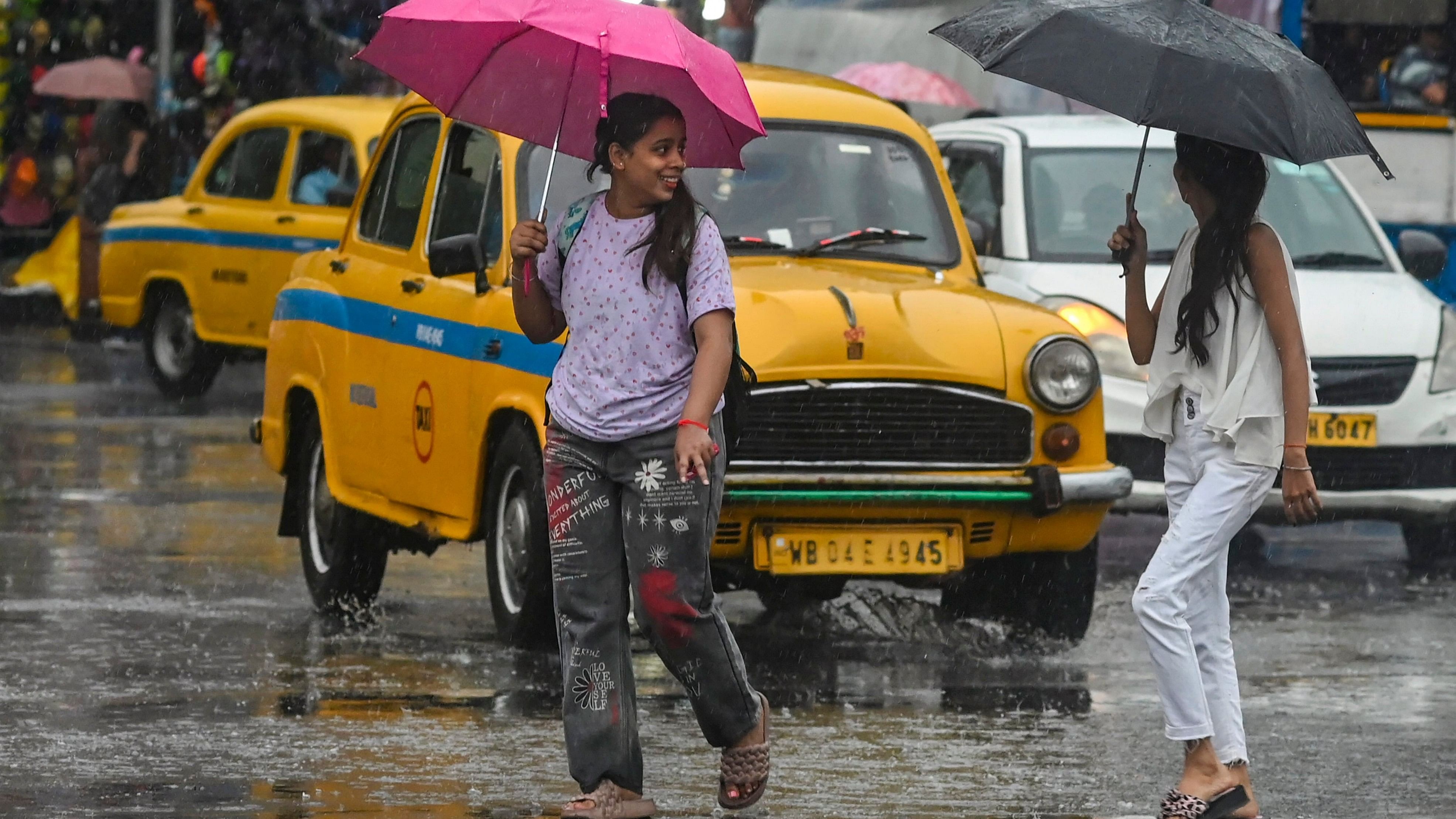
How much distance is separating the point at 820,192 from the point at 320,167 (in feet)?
27.5

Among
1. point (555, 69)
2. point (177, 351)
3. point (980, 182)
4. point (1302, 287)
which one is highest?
point (555, 69)

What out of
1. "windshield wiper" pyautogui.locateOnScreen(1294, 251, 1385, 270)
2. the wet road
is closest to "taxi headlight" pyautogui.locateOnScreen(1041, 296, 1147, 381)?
the wet road

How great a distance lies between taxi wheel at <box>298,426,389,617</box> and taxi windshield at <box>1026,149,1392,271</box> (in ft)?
10.9

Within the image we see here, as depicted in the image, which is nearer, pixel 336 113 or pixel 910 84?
pixel 336 113

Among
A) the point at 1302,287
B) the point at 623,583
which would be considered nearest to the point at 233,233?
the point at 1302,287

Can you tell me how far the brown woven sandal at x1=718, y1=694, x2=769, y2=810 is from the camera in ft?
19.6

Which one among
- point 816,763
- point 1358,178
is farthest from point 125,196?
point 816,763

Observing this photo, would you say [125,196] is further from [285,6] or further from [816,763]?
[816,763]

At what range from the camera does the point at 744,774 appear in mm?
5965

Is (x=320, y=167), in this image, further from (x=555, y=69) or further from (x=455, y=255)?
(x=555, y=69)

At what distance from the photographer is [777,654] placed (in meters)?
8.69

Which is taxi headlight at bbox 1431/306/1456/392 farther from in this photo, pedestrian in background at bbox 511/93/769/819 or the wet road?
pedestrian in background at bbox 511/93/769/819

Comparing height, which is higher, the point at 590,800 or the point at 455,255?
the point at 455,255

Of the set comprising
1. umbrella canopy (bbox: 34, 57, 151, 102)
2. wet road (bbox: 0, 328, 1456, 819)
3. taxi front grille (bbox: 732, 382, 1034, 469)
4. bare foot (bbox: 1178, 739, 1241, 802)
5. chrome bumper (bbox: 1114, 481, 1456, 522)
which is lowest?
wet road (bbox: 0, 328, 1456, 819)
